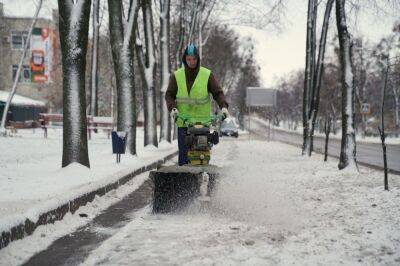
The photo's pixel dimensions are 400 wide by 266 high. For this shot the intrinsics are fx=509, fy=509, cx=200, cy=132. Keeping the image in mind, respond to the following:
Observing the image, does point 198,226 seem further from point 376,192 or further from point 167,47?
point 167,47

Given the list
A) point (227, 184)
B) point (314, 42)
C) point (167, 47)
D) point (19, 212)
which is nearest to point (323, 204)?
point (227, 184)

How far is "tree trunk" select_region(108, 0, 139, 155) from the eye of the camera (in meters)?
15.3

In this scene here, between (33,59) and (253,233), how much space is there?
50771 mm

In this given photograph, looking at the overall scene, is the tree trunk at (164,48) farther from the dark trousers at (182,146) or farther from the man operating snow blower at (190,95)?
the dark trousers at (182,146)

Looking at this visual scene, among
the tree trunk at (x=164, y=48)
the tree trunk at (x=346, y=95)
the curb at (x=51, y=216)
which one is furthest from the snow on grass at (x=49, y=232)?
the tree trunk at (x=164, y=48)

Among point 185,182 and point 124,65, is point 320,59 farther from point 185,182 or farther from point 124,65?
point 185,182

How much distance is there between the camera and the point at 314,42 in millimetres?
18828

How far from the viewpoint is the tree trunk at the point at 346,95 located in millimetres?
12031

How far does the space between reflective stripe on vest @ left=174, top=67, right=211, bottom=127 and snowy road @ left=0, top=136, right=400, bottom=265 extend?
1038 mm

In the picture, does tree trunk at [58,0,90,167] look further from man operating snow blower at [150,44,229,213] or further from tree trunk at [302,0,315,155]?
tree trunk at [302,0,315,155]

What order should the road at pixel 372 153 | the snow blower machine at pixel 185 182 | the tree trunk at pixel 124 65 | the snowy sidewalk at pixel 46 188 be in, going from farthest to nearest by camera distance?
the road at pixel 372 153, the tree trunk at pixel 124 65, the snow blower machine at pixel 185 182, the snowy sidewalk at pixel 46 188

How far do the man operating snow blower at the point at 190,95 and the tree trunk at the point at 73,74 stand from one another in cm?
350

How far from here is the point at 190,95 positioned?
7441 millimetres

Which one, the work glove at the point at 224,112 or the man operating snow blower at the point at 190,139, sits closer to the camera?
the man operating snow blower at the point at 190,139
